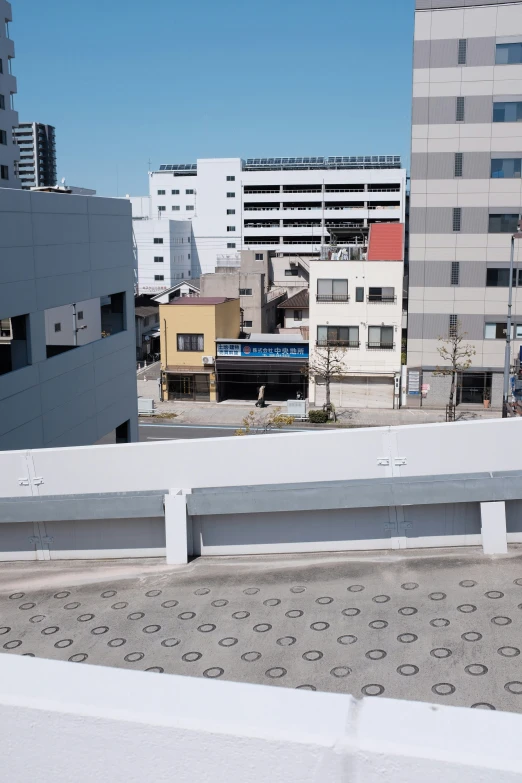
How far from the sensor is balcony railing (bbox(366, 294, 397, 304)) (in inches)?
1569

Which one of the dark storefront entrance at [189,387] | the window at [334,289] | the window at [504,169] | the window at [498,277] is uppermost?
the window at [504,169]

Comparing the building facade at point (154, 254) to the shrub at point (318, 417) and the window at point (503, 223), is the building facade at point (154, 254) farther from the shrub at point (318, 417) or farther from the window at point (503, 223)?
the window at point (503, 223)

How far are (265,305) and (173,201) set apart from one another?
4710 cm

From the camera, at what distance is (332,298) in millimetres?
40406

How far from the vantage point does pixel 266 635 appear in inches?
213

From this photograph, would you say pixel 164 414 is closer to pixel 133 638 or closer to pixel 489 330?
pixel 489 330

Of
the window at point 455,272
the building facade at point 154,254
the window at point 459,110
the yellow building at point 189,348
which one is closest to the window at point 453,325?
the window at point 455,272

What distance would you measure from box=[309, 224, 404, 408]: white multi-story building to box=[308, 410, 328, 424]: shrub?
9.30 ft

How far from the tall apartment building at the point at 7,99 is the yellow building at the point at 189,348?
16330mm

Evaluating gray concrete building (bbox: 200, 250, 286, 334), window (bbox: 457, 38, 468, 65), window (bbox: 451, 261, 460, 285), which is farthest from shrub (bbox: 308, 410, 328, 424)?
window (bbox: 457, 38, 468, 65)

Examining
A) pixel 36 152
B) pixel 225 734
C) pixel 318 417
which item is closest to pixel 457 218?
pixel 318 417

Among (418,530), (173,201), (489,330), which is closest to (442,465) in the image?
(418,530)

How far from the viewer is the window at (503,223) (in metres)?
37.5

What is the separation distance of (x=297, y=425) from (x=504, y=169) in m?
16.3
